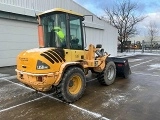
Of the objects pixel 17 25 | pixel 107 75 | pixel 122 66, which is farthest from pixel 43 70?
pixel 17 25

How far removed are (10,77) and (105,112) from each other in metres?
5.69

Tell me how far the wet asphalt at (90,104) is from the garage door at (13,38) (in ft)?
14.7

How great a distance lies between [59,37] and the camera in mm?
5414

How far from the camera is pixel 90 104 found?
527cm

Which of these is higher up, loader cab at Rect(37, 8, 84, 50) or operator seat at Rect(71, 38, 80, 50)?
loader cab at Rect(37, 8, 84, 50)

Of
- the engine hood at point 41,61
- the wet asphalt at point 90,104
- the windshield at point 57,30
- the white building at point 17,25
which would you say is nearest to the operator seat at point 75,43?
the windshield at point 57,30

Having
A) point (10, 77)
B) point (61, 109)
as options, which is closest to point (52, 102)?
point (61, 109)

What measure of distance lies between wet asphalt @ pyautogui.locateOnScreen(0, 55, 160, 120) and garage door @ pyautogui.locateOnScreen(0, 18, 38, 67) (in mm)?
4484

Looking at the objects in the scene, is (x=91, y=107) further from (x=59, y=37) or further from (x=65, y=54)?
(x=59, y=37)

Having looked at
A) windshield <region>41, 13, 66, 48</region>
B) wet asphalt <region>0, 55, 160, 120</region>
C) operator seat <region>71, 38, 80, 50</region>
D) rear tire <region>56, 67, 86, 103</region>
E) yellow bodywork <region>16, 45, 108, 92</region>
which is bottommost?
wet asphalt <region>0, 55, 160, 120</region>

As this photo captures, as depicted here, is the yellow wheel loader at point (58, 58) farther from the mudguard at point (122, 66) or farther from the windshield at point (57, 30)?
the mudguard at point (122, 66)

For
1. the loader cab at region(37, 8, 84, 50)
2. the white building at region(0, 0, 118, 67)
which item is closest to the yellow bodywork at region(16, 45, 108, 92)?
the loader cab at region(37, 8, 84, 50)

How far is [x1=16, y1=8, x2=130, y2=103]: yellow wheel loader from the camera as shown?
4.87m

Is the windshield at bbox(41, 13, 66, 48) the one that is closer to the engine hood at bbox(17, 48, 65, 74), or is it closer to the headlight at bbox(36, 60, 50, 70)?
the engine hood at bbox(17, 48, 65, 74)
